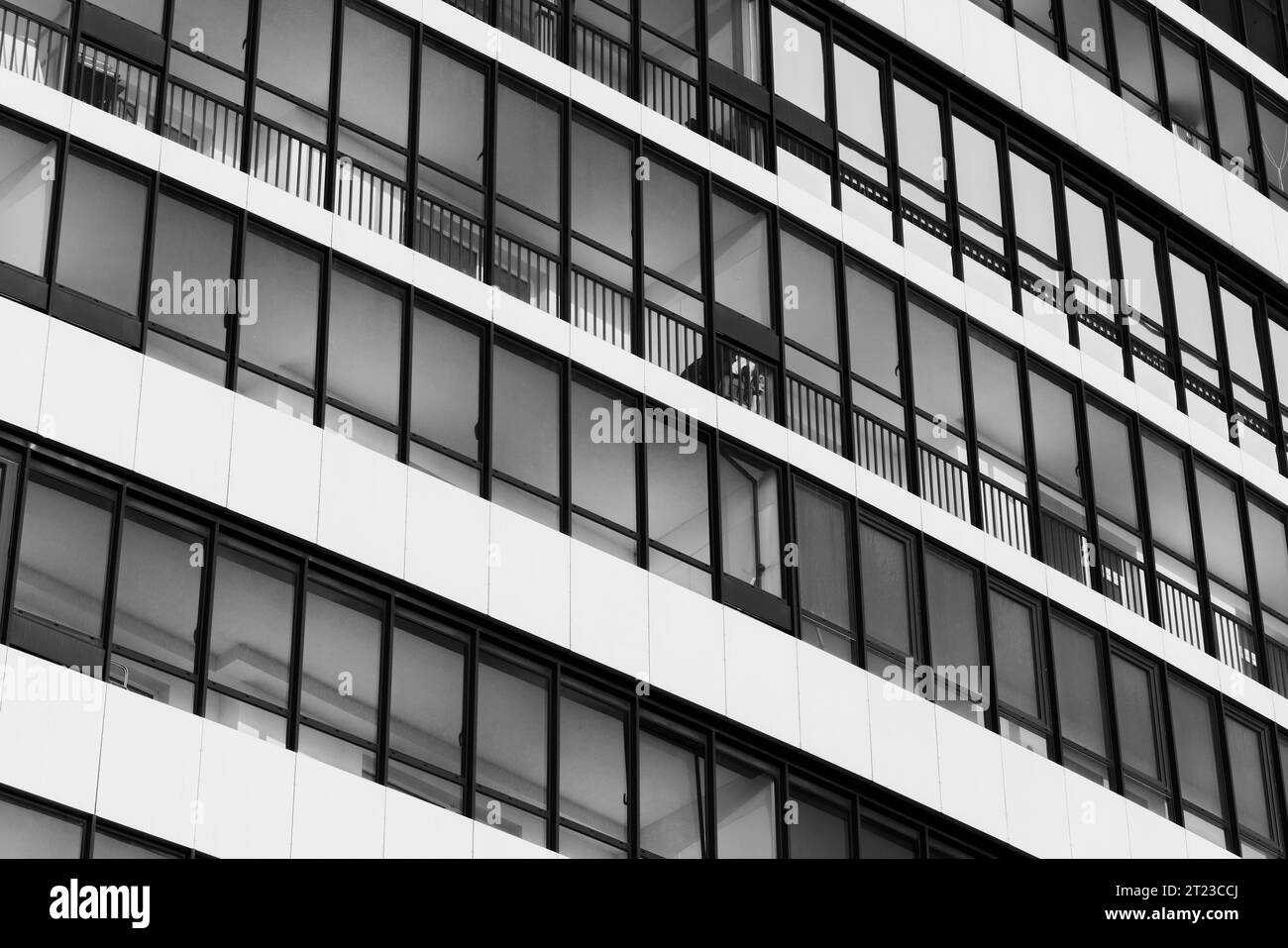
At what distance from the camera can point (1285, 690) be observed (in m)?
35.9

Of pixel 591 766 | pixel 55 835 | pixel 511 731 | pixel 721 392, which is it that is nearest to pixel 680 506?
pixel 721 392

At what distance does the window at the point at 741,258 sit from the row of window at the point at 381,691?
20.0 ft

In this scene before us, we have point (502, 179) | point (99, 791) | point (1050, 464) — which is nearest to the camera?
point (99, 791)

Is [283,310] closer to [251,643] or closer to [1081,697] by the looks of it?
[251,643]

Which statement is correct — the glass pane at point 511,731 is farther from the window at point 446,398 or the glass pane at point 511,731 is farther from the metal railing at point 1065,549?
the metal railing at point 1065,549

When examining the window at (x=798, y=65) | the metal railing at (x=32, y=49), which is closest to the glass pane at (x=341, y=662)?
the metal railing at (x=32, y=49)

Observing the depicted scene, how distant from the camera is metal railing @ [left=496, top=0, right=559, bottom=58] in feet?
104

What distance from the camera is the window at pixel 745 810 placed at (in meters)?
29.1
